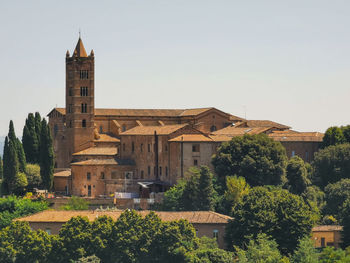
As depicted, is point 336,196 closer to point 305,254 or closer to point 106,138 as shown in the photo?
point 305,254

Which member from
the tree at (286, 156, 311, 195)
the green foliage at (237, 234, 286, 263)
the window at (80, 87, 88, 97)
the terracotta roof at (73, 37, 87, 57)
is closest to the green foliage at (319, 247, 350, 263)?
the green foliage at (237, 234, 286, 263)

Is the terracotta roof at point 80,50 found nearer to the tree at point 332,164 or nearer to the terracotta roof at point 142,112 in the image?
the terracotta roof at point 142,112

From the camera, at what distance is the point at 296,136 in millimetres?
91125

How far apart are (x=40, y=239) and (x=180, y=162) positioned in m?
19.1

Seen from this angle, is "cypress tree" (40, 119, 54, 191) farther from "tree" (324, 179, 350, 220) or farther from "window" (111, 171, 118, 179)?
"tree" (324, 179, 350, 220)

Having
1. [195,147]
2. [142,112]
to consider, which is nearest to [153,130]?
[195,147]

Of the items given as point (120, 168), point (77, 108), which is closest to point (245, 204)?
point (120, 168)

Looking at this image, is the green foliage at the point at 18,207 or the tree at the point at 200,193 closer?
the tree at the point at 200,193

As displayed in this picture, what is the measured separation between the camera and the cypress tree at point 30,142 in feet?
312

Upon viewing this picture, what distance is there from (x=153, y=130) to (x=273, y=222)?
23.2 metres

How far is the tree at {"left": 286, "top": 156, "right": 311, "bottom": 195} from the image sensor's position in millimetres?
84938

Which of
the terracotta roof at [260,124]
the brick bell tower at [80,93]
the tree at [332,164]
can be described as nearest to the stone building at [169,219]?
the tree at [332,164]

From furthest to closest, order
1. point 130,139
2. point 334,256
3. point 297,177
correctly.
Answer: point 130,139, point 297,177, point 334,256

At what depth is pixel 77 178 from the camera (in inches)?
3578
